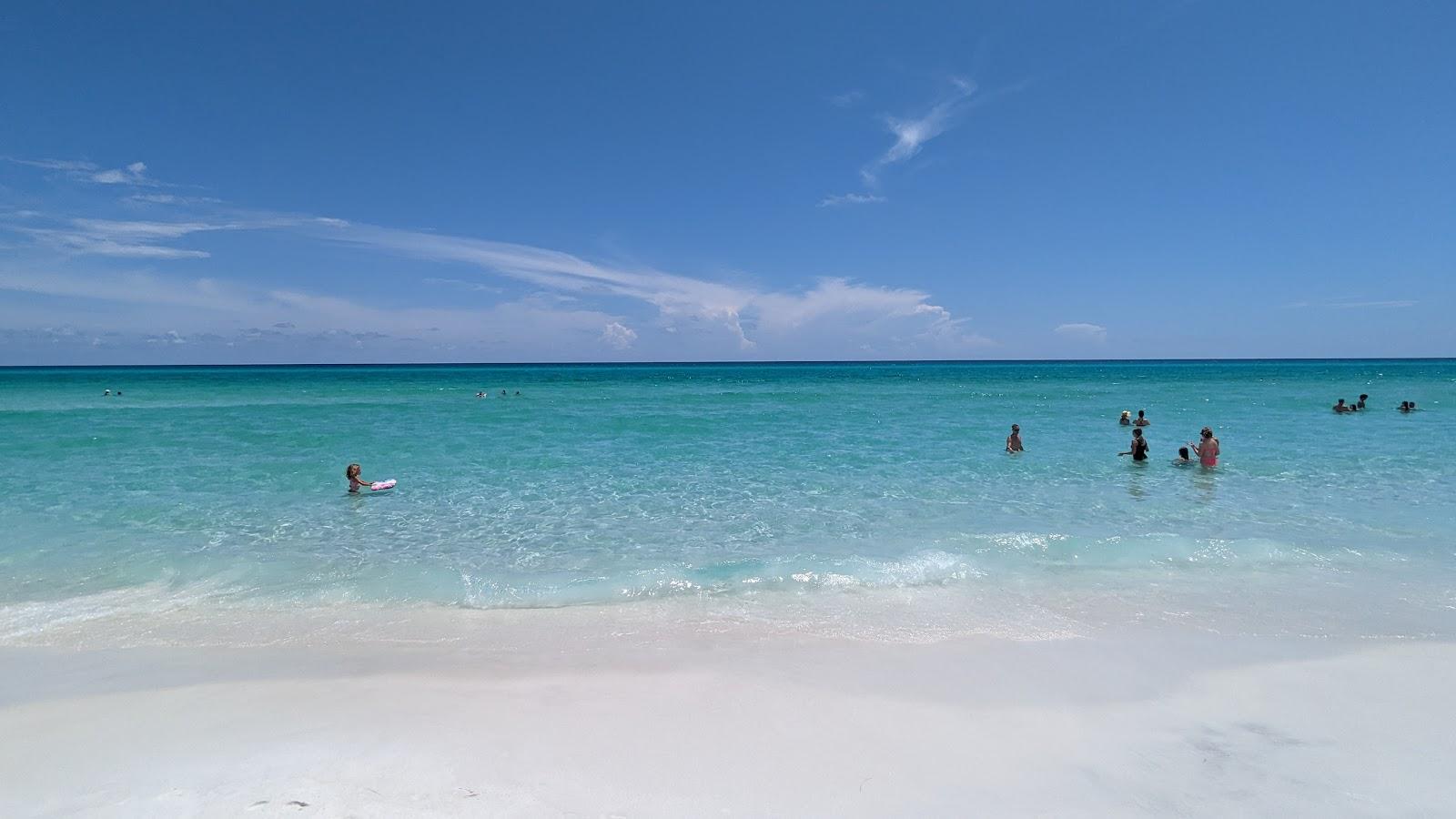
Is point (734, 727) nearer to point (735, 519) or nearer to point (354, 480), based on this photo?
point (735, 519)

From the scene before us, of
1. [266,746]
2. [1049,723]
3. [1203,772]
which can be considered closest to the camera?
[1203,772]

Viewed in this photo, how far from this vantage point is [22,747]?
4.77 meters

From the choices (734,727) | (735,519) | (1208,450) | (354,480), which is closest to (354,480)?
(354,480)

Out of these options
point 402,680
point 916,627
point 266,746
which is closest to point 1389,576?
point 916,627

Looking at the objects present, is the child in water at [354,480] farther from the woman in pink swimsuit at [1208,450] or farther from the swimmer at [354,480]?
the woman in pink swimsuit at [1208,450]

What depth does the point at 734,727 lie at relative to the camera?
4984mm

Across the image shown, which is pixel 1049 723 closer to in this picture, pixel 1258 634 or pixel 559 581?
pixel 1258 634

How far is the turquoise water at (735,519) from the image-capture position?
8188mm

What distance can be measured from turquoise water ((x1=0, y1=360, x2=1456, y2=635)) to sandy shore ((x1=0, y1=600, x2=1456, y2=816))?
1.51 m

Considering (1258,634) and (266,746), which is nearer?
(266,746)

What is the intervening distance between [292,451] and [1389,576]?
23985 millimetres

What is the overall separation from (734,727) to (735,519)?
6.46m

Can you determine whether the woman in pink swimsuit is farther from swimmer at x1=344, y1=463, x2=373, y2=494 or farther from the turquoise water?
swimmer at x1=344, y1=463, x2=373, y2=494

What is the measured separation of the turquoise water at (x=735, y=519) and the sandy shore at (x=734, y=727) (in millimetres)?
1514
